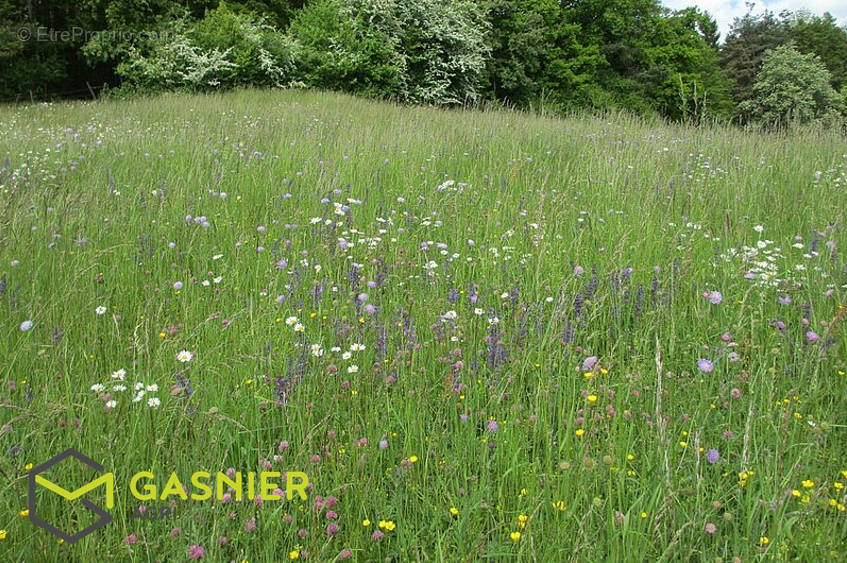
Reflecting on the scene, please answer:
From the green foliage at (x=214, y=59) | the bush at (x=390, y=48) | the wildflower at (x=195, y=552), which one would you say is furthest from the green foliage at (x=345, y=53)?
the wildflower at (x=195, y=552)

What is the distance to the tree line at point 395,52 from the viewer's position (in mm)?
12648

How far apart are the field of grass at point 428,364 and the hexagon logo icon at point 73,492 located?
23 millimetres

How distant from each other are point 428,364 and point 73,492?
3.96 ft

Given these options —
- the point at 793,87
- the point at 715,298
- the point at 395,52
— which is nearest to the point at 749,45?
the point at 793,87

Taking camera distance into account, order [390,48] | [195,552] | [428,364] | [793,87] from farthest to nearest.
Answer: [793,87], [390,48], [428,364], [195,552]

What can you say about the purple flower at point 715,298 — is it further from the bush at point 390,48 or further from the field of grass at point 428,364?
the bush at point 390,48

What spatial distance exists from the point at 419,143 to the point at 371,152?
2.20 feet

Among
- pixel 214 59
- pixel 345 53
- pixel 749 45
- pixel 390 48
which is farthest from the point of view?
pixel 749 45

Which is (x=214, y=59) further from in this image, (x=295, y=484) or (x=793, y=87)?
(x=793, y=87)

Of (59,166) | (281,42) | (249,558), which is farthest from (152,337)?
(281,42)

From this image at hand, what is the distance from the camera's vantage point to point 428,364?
221 centimetres

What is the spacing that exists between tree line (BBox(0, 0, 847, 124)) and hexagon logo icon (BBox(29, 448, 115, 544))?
250 inches

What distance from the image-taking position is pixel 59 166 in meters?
4.82

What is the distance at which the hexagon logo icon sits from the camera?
1.40 m
